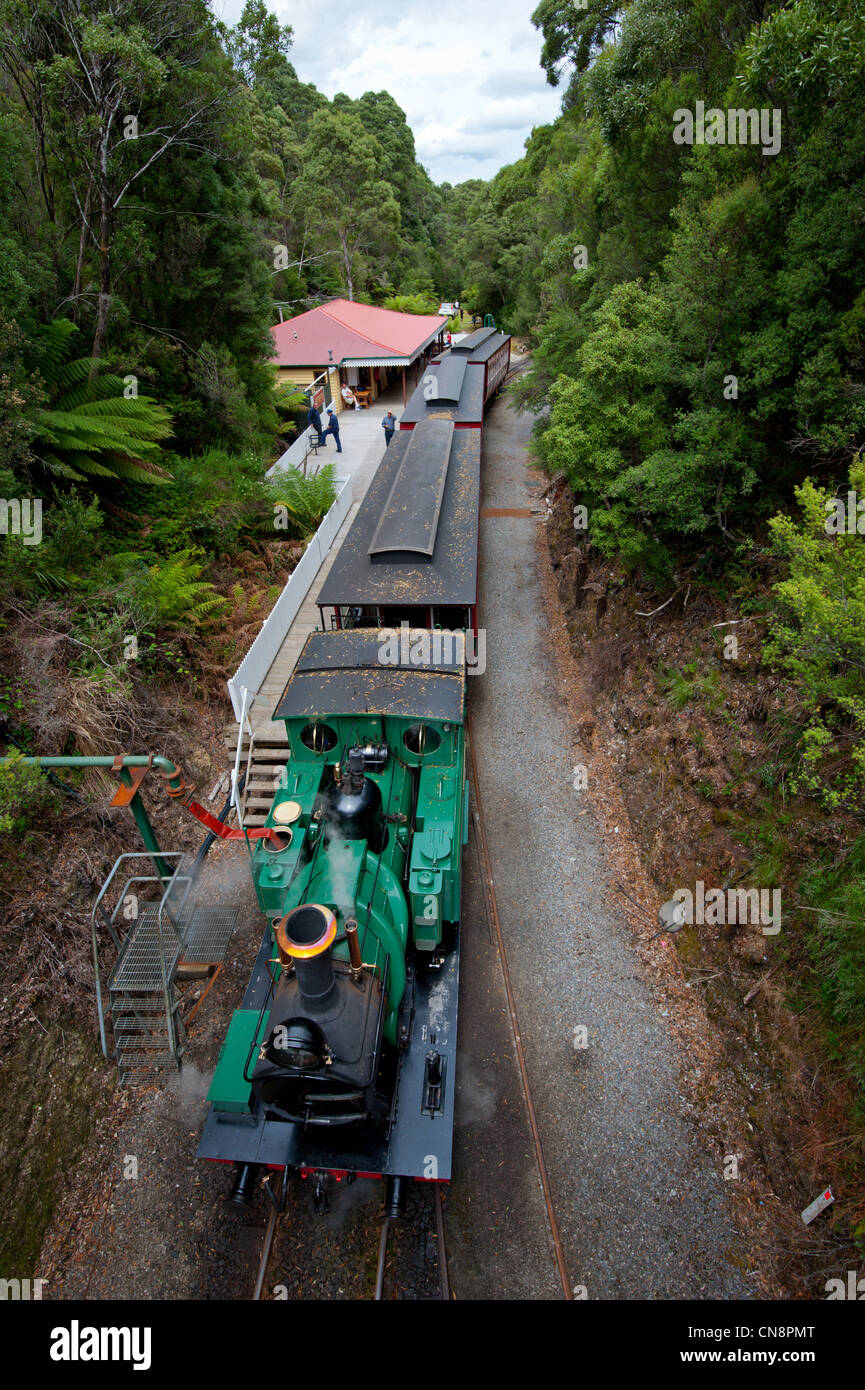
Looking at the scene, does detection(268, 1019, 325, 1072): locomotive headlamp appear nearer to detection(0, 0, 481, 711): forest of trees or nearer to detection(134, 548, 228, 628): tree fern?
detection(0, 0, 481, 711): forest of trees

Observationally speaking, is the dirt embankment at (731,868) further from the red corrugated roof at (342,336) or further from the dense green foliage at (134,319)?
the red corrugated roof at (342,336)

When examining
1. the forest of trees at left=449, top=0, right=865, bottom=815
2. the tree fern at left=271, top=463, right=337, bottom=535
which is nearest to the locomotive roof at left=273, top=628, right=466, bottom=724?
the forest of trees at left=449, top=0, right=865, bottom=815

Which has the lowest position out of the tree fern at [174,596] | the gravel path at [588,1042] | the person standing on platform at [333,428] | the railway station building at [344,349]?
the gravel path at [588,1042]

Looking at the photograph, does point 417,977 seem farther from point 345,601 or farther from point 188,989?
point 345,601

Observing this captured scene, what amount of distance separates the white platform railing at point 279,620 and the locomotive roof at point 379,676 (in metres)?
2.85

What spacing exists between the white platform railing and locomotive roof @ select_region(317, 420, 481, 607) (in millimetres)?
1890

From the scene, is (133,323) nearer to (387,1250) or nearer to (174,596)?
(174,596)

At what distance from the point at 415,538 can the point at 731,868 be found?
7.62 m

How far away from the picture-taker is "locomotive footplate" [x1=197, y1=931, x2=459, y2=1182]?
5.70 m

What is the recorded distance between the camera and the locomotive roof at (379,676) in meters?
7.39

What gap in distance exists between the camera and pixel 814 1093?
6.48 meters

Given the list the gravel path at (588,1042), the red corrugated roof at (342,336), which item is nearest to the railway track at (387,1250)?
the gravel path at (588,1042)

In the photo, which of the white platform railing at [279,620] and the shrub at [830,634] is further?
the white platform railing at [279,620]

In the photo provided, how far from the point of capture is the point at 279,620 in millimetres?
13352
